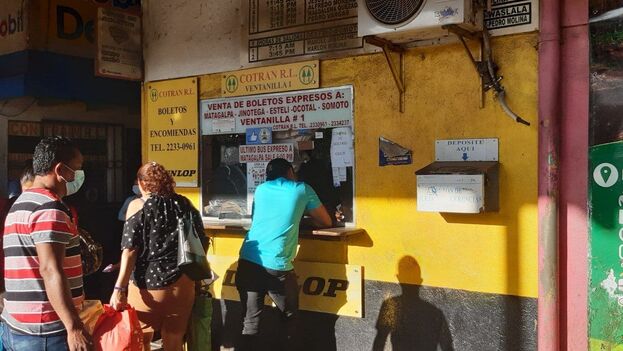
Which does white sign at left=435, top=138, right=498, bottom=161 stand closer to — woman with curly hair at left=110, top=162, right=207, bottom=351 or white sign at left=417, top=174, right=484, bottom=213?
white sign at left=417, top=174, right=484, bottom=213

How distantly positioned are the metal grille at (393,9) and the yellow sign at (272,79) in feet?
3.13

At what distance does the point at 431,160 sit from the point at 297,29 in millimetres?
1640

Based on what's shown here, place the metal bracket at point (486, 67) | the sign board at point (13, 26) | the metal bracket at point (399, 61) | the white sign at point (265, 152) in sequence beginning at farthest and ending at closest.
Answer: the sign board at point (13, 26) → the white sign at point (265, 152) → the metal bracket at point (399, 61) → the metal bracket at point (486, 67)

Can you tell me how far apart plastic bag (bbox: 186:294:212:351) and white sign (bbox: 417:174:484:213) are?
1766 millimetres

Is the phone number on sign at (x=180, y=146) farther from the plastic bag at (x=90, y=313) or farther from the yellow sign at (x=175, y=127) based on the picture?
the plastic bag at (x=90, y=313)

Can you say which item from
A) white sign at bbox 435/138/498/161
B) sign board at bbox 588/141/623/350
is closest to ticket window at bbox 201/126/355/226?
white sign at bbox 435/138/498/161

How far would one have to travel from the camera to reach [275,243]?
4625 mm

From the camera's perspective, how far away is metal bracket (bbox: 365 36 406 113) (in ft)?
14.3

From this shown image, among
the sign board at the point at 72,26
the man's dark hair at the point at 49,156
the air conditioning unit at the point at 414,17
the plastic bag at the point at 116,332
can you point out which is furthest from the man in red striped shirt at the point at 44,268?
the sign board at the point at 72,26

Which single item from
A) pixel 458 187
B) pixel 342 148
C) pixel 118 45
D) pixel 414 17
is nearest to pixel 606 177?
pixel 458 187

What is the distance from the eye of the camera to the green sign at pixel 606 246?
12.2 feet

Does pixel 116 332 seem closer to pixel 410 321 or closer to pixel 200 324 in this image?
pixel 200 324

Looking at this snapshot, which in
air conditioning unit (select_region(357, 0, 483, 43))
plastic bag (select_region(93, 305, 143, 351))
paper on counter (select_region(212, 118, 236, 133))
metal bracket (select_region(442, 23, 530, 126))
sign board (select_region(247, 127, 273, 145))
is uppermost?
air conditioning unit (select_region(357, 0, 483, 43))

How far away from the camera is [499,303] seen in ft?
13.7
